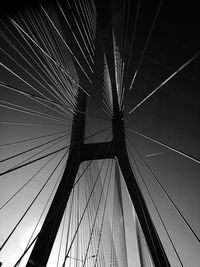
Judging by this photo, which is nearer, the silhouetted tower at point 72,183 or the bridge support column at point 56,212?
the bridge support column at point 56,212

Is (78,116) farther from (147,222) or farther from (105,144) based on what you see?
(147,222)

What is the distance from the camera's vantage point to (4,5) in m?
2.80

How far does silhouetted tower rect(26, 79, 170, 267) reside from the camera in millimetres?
3395

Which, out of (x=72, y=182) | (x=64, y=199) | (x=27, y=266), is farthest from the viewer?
(x=72, y=182)

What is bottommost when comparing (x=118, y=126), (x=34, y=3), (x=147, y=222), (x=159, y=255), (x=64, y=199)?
(x=159, y=255)

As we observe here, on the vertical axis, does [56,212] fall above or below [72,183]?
below

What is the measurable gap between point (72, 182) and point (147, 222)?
4.77 ft

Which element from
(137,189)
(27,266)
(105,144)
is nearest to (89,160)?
(105,144)

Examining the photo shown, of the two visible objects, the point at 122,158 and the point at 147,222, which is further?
the point at 122,158

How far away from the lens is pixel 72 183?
13.8ft

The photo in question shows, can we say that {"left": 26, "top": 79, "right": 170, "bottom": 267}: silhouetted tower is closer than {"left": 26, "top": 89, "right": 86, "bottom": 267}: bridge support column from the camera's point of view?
No

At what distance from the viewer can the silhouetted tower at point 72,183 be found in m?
3.39

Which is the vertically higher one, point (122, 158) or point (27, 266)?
point (122, 158)

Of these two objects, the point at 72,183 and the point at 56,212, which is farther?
the point at 72,183
